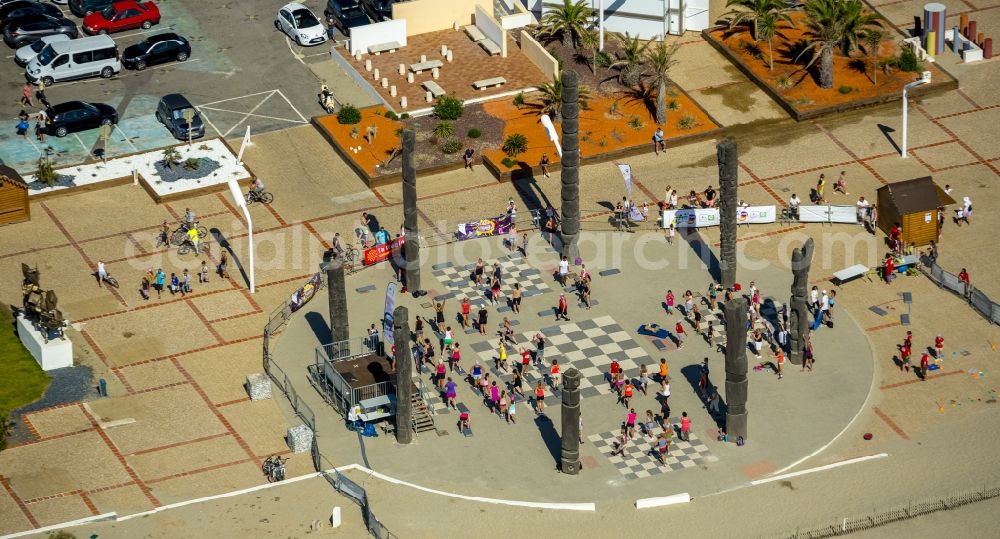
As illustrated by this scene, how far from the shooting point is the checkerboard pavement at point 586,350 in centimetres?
9194

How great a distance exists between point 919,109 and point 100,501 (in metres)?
54.6

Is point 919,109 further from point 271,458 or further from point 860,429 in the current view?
point 271,458

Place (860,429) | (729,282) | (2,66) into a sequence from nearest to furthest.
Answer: (860,429), (729,282), (2,66)

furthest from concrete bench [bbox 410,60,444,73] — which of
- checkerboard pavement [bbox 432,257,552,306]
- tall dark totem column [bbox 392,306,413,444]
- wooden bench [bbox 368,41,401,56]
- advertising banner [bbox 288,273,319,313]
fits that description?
tall dark totem column [bbox 392,306,413,444]

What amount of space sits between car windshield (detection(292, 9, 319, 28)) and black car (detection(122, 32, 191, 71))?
699 cm

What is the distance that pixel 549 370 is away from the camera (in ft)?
303

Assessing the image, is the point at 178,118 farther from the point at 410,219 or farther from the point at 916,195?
the point at 916,195

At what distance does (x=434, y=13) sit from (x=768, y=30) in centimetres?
2053

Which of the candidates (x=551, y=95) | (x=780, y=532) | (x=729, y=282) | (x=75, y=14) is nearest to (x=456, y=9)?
(x=551, y=95)

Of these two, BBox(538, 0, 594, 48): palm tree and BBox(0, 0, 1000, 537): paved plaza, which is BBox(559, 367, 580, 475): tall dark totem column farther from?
BBox(538, 0, 594, 48): palm tree

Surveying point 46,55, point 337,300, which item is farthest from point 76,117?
point 337,300

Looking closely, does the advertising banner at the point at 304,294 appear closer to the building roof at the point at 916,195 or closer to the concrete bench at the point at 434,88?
the concrete bench at the point at 434,88

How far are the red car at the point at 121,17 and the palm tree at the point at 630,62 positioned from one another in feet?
96.9

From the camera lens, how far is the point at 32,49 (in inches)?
4643
